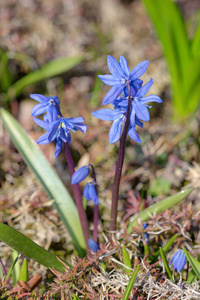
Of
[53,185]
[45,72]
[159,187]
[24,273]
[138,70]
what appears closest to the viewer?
[138,70]

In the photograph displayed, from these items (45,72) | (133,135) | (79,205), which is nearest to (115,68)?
(133,135)

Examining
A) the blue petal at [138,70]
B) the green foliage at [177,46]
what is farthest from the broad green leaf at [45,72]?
the blue petal at [138,70]

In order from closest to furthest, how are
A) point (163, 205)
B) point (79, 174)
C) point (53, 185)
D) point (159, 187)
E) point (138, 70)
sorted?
point (138, 70) < point (79, 174) < point (163, 205) < point (53, 185) < point (159, 187)

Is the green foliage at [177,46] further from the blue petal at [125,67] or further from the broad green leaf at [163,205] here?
the blue petal at [125,67]

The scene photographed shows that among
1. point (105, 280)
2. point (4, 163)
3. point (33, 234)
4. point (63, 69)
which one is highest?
point (63, 69)

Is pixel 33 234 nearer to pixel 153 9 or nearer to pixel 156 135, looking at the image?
pixel 156 135

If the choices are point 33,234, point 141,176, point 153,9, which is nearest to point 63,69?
point 153,9

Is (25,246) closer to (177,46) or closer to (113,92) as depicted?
(113,92)
